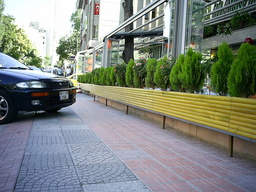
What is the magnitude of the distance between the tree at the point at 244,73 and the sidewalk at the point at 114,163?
100 centimetres

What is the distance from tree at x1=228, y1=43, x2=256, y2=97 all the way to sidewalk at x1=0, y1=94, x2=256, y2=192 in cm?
100

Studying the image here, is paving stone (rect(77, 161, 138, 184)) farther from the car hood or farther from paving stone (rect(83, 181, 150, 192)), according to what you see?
the car hood

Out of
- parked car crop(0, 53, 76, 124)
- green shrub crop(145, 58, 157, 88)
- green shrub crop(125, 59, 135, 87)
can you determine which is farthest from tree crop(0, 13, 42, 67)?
green shrub crop(145, 58, 157, 88)

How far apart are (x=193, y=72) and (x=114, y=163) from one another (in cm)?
271

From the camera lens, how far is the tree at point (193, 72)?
5262 mm

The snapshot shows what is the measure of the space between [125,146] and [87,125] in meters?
1.96

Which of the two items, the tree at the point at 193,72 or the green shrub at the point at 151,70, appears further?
the green shrub at the point at 151,70

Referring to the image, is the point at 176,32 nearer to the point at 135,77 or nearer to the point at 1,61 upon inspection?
the point at 135,77

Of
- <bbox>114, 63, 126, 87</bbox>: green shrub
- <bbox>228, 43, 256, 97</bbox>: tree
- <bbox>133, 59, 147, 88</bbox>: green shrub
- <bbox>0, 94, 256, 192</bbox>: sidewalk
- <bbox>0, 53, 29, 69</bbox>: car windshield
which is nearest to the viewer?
<bbox>0, 94, 256, 192</bbox>: sidewalk

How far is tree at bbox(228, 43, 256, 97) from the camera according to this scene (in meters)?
3.85

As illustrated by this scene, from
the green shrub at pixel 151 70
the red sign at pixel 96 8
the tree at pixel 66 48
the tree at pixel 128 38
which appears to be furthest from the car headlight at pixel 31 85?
the tree at pixel 66 48

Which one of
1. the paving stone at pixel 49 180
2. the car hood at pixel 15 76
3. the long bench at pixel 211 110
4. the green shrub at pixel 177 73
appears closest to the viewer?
the paving stone at pixel 49 180

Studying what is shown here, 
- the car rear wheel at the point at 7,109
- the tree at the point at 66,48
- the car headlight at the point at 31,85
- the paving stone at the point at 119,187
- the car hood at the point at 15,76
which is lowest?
the paving stone at the point at 119,187

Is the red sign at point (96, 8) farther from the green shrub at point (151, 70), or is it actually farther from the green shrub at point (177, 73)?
the green shrub at point (177, 73)
